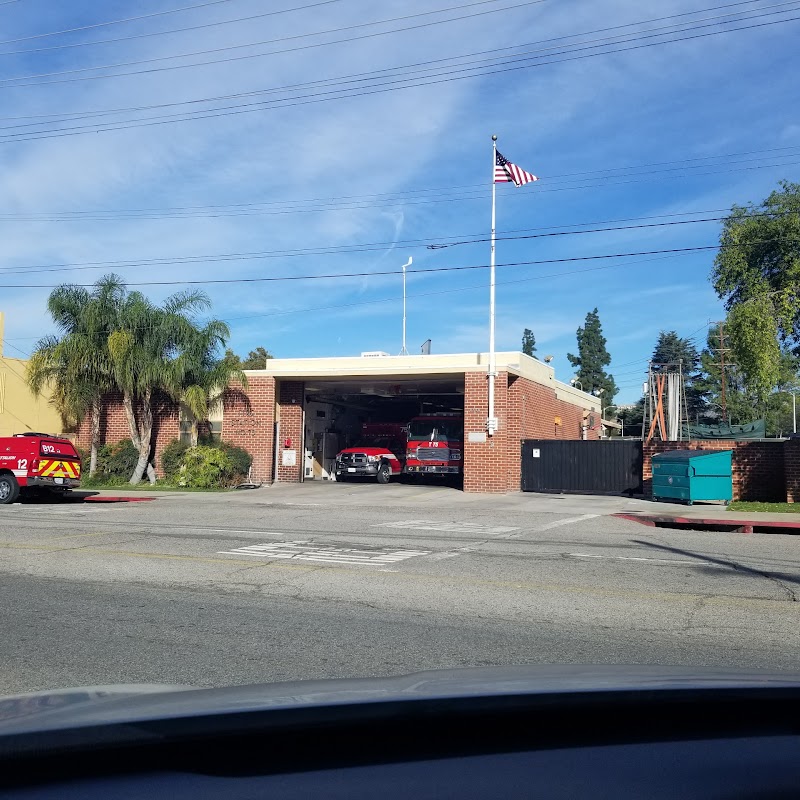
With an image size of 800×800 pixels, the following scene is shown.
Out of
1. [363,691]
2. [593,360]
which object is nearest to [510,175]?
[363,691]

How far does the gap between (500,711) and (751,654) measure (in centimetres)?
501

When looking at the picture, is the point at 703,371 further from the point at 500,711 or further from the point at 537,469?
the point at 500,711

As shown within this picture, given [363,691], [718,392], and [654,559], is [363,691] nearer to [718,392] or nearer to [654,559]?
[654,559]

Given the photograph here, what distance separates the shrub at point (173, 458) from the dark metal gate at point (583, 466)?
12256 millimetres

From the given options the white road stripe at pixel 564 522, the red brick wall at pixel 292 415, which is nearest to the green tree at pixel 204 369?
the red brick wall at pixel 292 415

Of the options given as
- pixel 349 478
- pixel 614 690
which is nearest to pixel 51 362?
pixel 349 478

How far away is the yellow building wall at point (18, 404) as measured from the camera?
3002 cm

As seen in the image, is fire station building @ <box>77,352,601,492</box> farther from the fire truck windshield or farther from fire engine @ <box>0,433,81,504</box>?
fire engine @ <box>0,433,81,504</box>

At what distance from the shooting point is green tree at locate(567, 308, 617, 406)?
8488 centimetres

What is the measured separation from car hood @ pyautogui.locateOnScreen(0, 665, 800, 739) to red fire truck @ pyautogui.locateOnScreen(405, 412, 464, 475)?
28436 mm

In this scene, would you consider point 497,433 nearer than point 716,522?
No

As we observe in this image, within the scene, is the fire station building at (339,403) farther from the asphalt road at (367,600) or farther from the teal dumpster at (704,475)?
the asphalt road at (367,600)

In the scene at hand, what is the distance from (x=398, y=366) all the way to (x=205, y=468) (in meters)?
7.71

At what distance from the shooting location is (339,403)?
36125 mm
